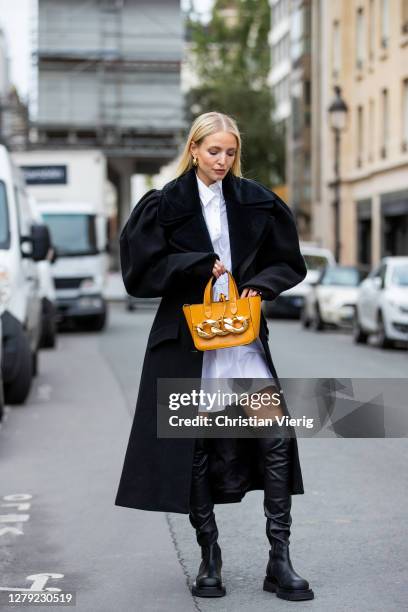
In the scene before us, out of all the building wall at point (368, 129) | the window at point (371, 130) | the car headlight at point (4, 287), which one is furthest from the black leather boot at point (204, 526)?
the window at point (371, 130)

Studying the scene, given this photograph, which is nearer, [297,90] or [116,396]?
[116,396]

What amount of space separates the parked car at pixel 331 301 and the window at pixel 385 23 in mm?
16909

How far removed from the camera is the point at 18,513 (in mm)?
7480

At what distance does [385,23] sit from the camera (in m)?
42.8

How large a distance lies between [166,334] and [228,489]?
2.08 ft

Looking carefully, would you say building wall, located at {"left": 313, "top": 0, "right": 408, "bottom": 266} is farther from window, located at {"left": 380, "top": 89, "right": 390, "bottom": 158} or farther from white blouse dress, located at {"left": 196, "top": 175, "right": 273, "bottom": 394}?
white blouse dress, located at {"left": 196, "top": 175, "right": 273, "bottom": 394}

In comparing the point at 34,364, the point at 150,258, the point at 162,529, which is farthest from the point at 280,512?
the point at 34,364

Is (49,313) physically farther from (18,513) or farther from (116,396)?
(18,513)

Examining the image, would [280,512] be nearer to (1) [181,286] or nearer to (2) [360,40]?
(1) [181,286]

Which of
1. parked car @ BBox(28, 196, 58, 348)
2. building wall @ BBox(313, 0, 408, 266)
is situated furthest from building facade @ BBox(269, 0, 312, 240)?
parked car @ BBox(28, 196, 58, 348)

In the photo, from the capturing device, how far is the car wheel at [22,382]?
13.0 m

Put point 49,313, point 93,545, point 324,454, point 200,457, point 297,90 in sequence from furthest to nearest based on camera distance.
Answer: point 297,90
point 49,313
point 324,454
point 93,545
point 200,457

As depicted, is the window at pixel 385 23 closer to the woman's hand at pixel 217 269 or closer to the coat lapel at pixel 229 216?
the coat lapel at pixel 229 216

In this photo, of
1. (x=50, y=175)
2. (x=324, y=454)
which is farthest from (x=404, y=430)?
(x=50, y=175)
